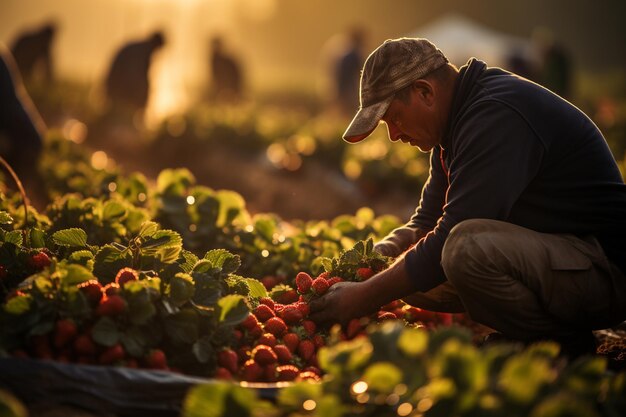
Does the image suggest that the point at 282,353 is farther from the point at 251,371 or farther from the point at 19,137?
the point at 19,137

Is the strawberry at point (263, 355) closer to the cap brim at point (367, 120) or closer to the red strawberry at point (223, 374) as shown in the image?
the red strawberry at point (223, 374)

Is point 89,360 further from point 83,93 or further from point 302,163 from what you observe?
point 83,93

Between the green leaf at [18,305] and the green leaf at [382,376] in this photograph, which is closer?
the green leaf at [382,376]

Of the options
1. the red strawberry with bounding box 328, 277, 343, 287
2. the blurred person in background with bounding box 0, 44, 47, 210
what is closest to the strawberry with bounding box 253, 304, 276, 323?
the red strawberry with bounding box 328, 277, 343, 287

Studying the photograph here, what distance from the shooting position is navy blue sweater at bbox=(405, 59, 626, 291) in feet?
10.0

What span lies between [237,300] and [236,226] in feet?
6.11

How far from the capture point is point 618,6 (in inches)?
2078

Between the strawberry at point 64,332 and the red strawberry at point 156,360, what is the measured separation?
0.29m

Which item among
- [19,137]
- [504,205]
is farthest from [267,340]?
[19,137]

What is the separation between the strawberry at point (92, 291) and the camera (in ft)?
9.44

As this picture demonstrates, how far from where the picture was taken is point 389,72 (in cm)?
328

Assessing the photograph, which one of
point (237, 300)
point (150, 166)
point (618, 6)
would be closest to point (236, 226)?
point (237, 300)

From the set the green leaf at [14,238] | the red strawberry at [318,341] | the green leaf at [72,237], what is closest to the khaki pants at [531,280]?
the red strawberry at [318,341]

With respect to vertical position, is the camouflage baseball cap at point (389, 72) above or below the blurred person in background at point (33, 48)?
below
